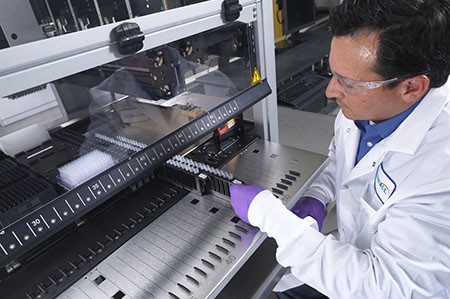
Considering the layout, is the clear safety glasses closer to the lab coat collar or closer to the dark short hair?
the dark short hair

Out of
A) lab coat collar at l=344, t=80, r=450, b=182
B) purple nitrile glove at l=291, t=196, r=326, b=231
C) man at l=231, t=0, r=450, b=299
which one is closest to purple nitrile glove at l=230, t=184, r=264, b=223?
man at l=231, t=0, r=450, b=299

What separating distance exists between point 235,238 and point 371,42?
578mm

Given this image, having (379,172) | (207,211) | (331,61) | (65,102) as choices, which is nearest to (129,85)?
(65,102)

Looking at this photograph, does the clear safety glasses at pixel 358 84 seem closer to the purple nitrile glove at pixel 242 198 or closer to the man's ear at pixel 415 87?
the man's ear at pixel 415 87

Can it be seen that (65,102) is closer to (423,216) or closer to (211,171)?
(211,171)

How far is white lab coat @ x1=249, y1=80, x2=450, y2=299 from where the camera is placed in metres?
0.64

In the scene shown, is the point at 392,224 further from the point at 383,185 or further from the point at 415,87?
the point at 415,87

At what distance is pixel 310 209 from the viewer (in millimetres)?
1070

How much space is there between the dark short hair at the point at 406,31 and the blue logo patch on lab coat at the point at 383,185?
0.26 meters

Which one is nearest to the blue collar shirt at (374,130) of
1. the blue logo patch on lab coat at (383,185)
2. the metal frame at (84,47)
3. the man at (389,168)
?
the man at (389,168)

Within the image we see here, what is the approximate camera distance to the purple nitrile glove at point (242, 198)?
85 centimetres

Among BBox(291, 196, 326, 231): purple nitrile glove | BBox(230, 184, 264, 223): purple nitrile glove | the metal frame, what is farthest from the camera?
BBox(291, 196, 326, 231): purple nitrile glove

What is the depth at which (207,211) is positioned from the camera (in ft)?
2.99

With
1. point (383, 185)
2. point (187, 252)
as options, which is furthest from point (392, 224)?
point (187, 252)
